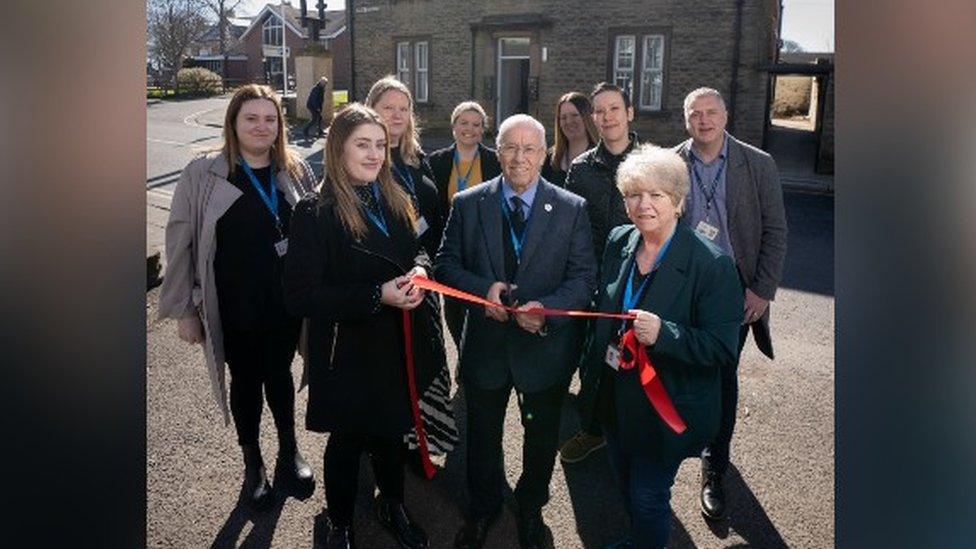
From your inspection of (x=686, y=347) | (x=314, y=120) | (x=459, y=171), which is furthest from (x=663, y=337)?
(x=314, y=120)

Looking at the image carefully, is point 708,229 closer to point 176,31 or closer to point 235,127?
point 235,127

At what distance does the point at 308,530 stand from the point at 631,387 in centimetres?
177

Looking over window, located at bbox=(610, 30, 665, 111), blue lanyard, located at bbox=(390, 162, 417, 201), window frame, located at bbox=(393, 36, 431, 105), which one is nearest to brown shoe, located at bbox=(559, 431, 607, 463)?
blue lanyard, located at bbox=(390, 162, 417, 201)

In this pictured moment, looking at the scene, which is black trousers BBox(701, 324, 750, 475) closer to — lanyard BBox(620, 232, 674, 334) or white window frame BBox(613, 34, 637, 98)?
lanyard BBox(620, 232, 674, 334)

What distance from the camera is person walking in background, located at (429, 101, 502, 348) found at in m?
4.59

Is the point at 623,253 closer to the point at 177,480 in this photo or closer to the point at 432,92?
the point at 177,480

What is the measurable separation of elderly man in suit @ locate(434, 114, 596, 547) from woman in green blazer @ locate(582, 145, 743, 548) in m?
0.34

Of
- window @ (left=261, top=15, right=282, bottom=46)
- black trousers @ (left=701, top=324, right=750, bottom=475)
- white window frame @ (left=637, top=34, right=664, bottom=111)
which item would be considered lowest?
black trousers @ (left=701, top=324, right=750, bottom=475)

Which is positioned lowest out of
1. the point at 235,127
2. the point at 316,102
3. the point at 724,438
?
the point at 724,438

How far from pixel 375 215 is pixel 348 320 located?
0.48 metres

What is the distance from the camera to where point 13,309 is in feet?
2.30

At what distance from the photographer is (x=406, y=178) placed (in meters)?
4.10

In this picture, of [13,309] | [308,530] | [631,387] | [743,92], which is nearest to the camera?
[13,309]

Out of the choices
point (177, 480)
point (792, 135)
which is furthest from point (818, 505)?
point (792, 135)
